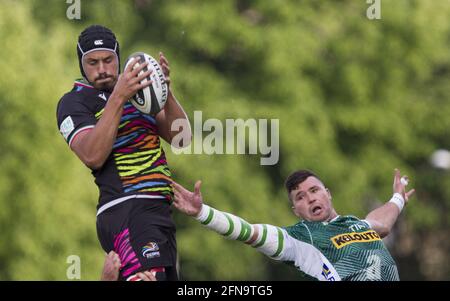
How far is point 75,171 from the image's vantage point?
69.5 ft

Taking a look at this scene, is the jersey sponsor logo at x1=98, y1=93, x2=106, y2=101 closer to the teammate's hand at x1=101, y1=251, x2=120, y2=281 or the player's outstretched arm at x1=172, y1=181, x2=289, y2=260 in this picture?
the player's outstretched arm at x1=172, y1=181, x2=289, y2=260

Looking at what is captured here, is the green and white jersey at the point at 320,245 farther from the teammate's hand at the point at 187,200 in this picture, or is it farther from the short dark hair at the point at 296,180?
the short dark hair at the point at 296,180

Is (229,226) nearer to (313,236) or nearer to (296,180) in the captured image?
(313,236)

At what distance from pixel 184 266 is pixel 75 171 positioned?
4907mm

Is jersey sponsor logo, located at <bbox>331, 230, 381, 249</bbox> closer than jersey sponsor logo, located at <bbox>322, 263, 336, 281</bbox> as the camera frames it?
No

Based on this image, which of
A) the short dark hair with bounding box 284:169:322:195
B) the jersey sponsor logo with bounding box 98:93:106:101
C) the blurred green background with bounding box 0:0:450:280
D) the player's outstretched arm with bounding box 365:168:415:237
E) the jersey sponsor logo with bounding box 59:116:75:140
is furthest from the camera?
the blurred green background with bounding box 0:0:450:280

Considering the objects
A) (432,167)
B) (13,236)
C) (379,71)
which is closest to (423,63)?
(379,71)

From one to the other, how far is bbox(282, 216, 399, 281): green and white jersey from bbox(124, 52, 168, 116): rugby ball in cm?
161

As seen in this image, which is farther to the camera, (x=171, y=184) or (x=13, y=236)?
(x=13, y=236)

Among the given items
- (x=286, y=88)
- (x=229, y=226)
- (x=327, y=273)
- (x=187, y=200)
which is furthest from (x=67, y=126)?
(x=286, y=88)

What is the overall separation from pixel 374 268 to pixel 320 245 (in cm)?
47

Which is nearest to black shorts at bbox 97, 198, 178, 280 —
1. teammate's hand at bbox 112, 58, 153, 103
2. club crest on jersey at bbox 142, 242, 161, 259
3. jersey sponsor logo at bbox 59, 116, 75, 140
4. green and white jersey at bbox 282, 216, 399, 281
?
club crest on jersey at bbox 142, 242, 161, 259

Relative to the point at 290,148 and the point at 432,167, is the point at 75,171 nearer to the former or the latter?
the point at 290,148

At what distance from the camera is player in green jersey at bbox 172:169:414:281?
26.5ft
